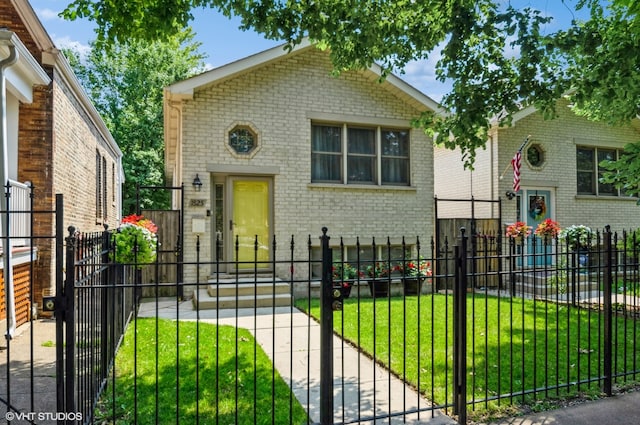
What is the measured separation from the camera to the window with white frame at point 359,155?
415 inches

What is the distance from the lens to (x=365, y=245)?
10664mm

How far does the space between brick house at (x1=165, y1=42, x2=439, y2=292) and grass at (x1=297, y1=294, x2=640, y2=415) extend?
258 cm

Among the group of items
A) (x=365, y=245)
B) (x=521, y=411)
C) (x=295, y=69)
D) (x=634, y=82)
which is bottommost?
Answer: (x=521, y=411)

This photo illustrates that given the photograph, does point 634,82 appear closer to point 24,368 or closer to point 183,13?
point 183,13

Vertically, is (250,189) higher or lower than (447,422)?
higher

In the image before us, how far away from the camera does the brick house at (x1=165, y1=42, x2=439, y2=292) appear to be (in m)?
9.53

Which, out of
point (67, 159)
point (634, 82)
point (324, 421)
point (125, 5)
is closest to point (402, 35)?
point (634, 82)

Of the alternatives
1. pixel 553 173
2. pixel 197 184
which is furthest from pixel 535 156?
pixel 197 184

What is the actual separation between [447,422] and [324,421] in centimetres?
110

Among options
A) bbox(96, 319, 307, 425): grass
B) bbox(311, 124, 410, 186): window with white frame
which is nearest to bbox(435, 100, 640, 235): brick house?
bbox(311, 124, 410, 186): window with white frame

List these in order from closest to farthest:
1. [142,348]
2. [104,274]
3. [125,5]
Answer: [104,274] → [142,348] → [125,5]

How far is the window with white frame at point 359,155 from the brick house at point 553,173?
2.81 meters

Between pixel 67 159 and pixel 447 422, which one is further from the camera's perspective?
pixel 67 159

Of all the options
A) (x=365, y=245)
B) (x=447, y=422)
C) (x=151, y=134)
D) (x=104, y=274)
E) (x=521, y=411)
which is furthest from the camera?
(x=151, y=134)
